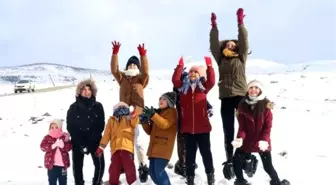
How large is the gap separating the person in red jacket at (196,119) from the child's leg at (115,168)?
1.17 m

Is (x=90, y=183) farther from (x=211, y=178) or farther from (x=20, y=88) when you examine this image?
(x=20, y=88)

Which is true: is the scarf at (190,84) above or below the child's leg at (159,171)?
above

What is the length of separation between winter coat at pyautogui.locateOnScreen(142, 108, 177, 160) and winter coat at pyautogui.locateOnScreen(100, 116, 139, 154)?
1.12ft

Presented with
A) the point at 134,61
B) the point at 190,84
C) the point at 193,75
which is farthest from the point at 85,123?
the point at 193,75

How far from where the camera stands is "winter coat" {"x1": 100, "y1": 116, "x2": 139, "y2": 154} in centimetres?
738

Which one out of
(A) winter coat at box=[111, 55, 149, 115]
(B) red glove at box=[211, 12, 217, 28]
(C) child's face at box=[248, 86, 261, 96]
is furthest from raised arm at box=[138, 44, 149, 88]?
(C) child's face at box=[248, 86, 261, 96]

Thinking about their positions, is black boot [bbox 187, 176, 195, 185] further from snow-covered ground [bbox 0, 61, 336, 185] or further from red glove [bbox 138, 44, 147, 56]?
red glove [bbox 138, 44, 147, 56]

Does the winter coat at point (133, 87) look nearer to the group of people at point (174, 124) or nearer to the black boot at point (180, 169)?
the group of people at point (174, 124)

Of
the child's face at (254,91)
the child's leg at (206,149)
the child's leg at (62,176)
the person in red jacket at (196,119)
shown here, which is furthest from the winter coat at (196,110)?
the child's leg at (62,176)

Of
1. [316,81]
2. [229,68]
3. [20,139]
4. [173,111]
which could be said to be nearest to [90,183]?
[173,111]

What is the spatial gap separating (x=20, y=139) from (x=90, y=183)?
5601 mm

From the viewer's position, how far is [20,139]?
13.0 m

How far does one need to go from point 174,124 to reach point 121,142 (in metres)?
0.97

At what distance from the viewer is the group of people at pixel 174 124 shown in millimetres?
6977
